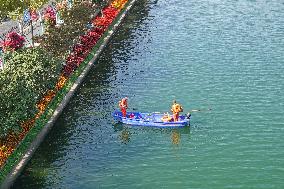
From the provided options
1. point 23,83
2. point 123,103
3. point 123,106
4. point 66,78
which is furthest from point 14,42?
point 123,106

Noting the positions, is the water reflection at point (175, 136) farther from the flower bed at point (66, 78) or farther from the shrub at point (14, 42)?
the shrub at point (14, 42)

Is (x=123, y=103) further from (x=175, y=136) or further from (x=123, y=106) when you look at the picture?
(x=175, y=136)

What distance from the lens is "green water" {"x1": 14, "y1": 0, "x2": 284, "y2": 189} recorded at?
3184 cm

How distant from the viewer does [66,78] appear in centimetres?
4403

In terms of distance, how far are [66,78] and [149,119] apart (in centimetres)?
950

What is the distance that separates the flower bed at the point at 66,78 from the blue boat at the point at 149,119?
5040mm

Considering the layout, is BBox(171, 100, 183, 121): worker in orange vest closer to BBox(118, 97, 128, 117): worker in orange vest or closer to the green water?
the green water

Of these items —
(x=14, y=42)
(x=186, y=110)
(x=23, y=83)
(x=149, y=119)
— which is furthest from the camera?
(x=14, y=42)

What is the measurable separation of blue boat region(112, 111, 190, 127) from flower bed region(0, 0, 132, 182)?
5040 millimetres

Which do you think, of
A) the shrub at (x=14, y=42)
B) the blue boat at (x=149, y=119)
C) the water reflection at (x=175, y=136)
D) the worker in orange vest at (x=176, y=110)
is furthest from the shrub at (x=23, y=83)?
the water reflection at (x=175, y=136)

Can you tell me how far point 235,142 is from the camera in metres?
34.8

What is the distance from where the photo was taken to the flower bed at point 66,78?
33375 mm

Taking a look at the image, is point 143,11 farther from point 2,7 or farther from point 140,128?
point 140,128

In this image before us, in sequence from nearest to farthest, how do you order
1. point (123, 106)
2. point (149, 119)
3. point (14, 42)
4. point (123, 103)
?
point (149, 119), point (123, 106), point (123, 103), point (14, 42)
